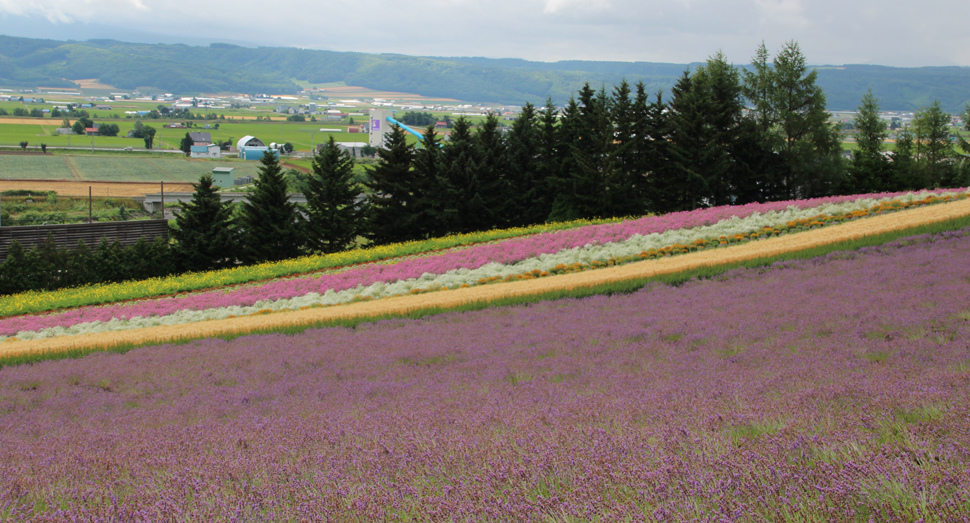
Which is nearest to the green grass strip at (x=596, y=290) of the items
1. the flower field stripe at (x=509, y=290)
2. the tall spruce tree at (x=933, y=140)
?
the flower field stripe at (x=509, y=290)

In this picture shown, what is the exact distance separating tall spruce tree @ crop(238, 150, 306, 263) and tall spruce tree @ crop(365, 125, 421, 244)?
7379 millimetres

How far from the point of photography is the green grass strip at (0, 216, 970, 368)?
568 inches

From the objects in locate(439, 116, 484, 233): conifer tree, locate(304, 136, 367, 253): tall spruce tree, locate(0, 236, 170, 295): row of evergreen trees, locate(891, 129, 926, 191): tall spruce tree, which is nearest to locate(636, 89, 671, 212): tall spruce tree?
locate(439, 116, 484, 233): conifer tree

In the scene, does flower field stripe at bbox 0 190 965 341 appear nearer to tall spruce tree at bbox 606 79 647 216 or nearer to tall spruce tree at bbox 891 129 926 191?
tall spruce tree at bbox 606 79 647 216

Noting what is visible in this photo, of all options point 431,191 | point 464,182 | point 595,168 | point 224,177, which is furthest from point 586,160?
point 224,177

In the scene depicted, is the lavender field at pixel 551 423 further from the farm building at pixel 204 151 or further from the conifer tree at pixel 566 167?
the farm building at pixel 204 151

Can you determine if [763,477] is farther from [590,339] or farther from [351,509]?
[590,339]

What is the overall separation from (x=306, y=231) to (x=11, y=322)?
987 inches

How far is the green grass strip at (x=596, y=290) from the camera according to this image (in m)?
14.4

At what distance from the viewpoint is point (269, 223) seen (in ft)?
145

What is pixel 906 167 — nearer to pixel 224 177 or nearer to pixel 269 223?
pixel 269 223

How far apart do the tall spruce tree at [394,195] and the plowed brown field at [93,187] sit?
55.3 metres

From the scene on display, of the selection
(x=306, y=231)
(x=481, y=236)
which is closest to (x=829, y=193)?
(x=481, y=236)

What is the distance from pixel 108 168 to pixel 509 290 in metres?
128
